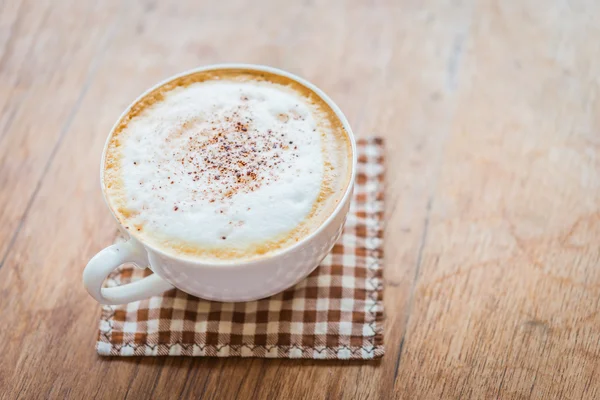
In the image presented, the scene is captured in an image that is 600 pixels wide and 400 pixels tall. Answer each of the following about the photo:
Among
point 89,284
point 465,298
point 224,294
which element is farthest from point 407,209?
point 89,284

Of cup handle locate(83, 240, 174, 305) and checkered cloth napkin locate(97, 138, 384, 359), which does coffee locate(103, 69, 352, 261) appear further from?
checkered cloth napkin locate(97, 138, 384, 359)

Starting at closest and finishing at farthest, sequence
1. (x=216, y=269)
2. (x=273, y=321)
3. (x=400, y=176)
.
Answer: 1. (x=216, y=269)
2. (x=273, y=321)
3. (x=400, y=176)

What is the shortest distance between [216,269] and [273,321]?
0.18 m

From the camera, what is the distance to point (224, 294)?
0.81 metres

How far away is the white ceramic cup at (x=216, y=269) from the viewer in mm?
729

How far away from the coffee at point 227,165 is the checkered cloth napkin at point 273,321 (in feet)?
0.57

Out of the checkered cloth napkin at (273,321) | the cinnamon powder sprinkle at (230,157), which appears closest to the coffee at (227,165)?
the cinnamon powder sprinkle at (230,157)

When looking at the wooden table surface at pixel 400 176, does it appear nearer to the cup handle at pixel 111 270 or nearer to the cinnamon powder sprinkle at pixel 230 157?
the cup handle at pixel 111 270

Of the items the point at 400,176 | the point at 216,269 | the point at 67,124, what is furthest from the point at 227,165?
the point at 67,124

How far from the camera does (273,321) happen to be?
87 cm

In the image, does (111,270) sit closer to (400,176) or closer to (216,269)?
(216,269)

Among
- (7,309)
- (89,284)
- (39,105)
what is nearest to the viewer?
Result: (89,284)

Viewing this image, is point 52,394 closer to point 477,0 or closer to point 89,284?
point 89,284

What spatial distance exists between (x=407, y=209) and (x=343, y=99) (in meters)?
0.26
